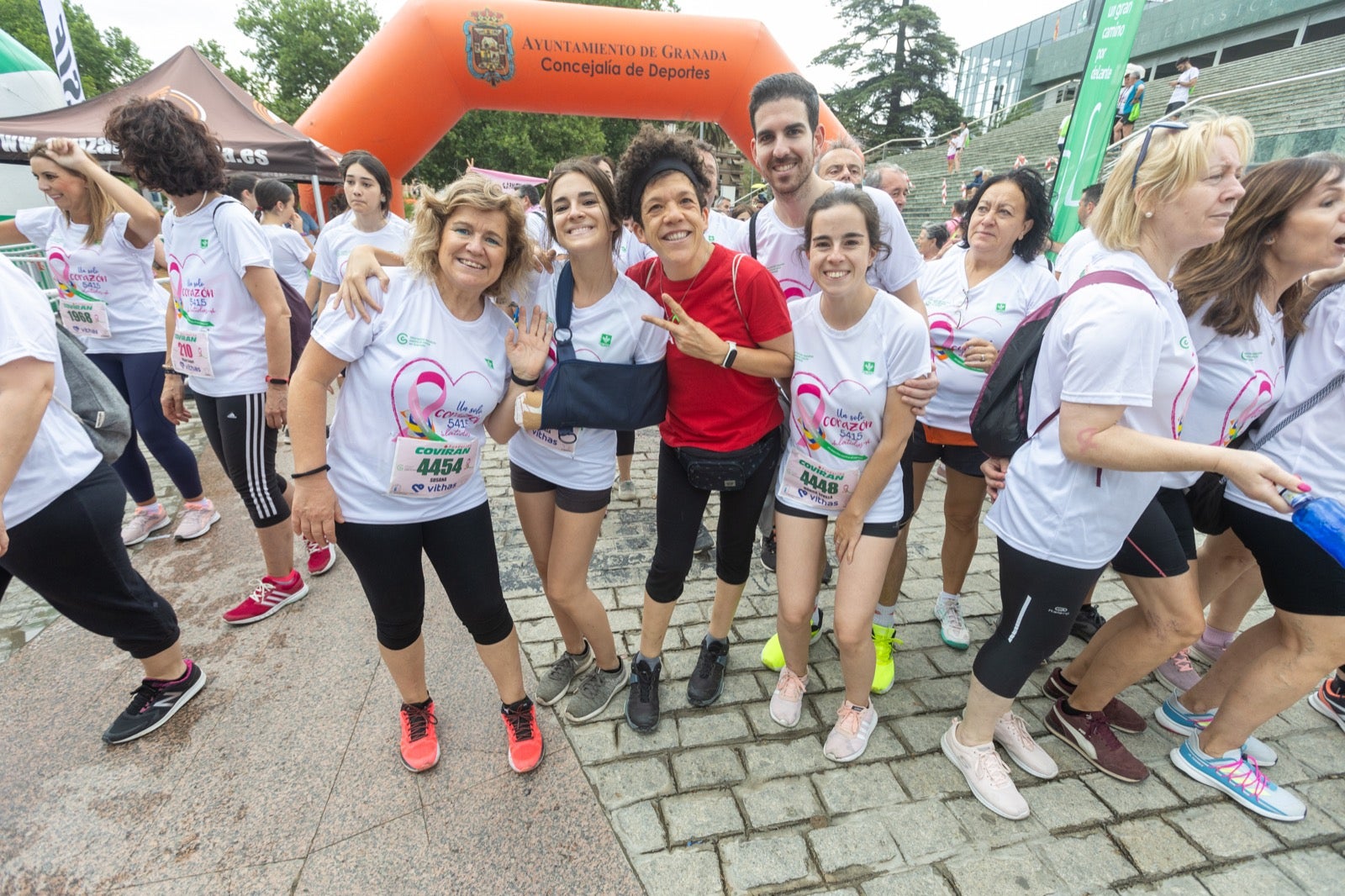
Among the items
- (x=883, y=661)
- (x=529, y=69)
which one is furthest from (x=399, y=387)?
(x=529, y=69)

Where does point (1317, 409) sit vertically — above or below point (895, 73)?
below

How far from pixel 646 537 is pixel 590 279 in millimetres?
2233

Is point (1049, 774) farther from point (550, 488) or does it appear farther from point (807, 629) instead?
point (550, 488)

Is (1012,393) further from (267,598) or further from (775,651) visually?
(267,598)

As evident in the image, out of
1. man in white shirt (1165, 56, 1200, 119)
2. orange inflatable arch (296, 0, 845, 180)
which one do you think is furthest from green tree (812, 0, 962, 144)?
orange inflatable arch (296, 0, 845, 180)

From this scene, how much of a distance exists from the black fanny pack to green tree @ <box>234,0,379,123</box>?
30269 mm

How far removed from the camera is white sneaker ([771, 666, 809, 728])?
2.51m

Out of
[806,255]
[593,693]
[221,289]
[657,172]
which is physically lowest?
[593,693]

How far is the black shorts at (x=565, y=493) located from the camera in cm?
226

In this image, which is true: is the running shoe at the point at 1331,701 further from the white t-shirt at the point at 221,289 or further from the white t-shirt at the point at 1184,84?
the white t-shirt at the point at 1184,84

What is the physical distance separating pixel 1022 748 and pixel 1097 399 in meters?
1.48

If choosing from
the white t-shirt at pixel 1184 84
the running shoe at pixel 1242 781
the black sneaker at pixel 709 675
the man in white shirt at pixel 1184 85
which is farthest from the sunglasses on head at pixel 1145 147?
the white t-shirt at pixel 1184 84

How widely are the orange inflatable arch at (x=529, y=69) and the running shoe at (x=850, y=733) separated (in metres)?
6.80

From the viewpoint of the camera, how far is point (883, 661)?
2824mm
